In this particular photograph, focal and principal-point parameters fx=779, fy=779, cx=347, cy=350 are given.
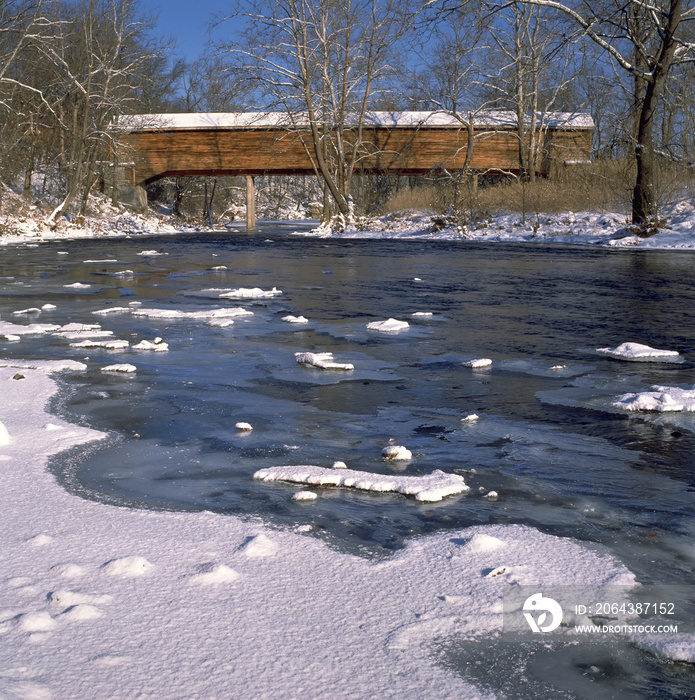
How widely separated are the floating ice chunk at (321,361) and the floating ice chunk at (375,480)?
2.19 meters

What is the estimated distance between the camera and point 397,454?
355cm

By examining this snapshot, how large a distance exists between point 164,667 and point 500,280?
1030 cm

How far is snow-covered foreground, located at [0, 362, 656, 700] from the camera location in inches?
72.1

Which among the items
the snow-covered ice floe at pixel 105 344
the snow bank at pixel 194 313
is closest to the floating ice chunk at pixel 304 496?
the snow-covered ice floe at pixel 105 344

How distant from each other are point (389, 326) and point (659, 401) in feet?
10.5

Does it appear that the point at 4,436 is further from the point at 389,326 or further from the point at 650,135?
the point at 650,135

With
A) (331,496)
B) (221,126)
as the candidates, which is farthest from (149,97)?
(331,496)

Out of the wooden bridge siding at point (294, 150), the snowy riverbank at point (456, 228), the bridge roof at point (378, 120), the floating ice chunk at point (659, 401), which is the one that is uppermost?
the bridge roof at point (378, 120)

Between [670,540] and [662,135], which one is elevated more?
[662,135]

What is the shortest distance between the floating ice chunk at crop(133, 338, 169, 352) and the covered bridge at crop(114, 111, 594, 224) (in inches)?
983

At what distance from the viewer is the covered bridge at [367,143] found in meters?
30.8

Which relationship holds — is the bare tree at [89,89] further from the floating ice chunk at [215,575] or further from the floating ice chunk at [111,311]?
the floating ice chunk at [215,575]

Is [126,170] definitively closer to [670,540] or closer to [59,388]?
[59,388]

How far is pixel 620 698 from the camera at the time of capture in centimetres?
183
